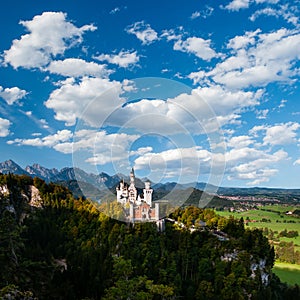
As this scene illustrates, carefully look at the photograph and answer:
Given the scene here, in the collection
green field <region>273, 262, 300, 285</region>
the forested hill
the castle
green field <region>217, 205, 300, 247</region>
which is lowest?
green field <region>273, 262, 300, 285</region>

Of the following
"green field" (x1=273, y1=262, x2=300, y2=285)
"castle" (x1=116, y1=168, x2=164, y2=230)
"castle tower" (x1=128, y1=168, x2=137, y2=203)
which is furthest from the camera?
"green field" (x1=273, y1=262, x2=300, y2=285)

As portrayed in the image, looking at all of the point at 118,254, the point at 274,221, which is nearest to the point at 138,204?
the point at 118,254

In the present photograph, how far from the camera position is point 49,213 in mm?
52625

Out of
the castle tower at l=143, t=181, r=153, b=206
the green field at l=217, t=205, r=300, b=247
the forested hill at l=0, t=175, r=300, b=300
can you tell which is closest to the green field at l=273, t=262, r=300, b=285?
the forested hill at l=0, t=175, r=300, b=300

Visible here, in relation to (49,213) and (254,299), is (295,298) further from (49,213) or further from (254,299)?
(49,213)

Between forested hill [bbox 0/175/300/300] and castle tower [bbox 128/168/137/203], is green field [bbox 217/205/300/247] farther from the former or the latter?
castle tower [bbox 128/168/137/203]

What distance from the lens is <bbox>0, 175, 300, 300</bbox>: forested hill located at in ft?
103

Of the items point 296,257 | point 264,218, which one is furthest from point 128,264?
point 264,218

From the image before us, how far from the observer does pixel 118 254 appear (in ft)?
139

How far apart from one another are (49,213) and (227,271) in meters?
28.7

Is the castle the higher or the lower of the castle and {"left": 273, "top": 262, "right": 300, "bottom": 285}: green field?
the higher

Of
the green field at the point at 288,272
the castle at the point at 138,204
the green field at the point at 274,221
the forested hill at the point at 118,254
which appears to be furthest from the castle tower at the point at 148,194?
the green field at the point at 274,221

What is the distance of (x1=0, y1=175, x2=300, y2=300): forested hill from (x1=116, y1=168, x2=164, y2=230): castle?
1.98m

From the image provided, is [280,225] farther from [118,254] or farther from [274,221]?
[118,254]
